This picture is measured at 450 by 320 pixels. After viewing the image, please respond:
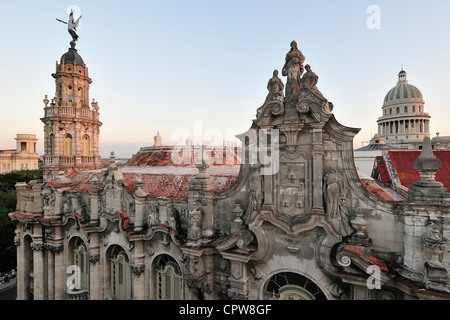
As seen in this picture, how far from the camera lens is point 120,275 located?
18.6 metres

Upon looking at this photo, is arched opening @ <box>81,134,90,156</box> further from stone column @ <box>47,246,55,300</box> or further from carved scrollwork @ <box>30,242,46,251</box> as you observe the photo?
stone column @ <box>47,246,55,300</box>

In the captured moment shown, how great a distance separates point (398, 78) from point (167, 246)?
106 m

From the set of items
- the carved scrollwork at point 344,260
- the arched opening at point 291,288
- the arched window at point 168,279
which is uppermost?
the carved scrollwork at point 344,260

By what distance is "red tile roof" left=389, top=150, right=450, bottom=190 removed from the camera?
58.4ft

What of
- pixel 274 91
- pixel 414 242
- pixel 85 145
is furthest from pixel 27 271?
pixel 414 242

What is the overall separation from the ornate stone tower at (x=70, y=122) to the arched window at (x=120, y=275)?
18.2 m

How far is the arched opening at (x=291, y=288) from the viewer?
1160 centimetres

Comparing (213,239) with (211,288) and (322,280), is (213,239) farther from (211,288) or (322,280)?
(322,280)

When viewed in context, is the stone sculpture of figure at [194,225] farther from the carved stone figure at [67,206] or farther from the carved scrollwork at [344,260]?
the carved stone figure at [67,206]

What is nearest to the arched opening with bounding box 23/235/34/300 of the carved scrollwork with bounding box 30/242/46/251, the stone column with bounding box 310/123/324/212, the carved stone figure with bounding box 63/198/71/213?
the carved scrollwork with bounding box 30/242/46/251

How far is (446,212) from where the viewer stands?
29.9 ft

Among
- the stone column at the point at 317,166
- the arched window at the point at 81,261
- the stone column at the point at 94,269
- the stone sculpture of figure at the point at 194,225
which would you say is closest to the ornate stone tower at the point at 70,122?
the arched window at the point at 81,261

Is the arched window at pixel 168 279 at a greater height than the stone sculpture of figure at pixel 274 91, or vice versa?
the stone sculpture of figure at pixel 274 91

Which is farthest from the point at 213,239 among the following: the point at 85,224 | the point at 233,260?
the point at 85,224
